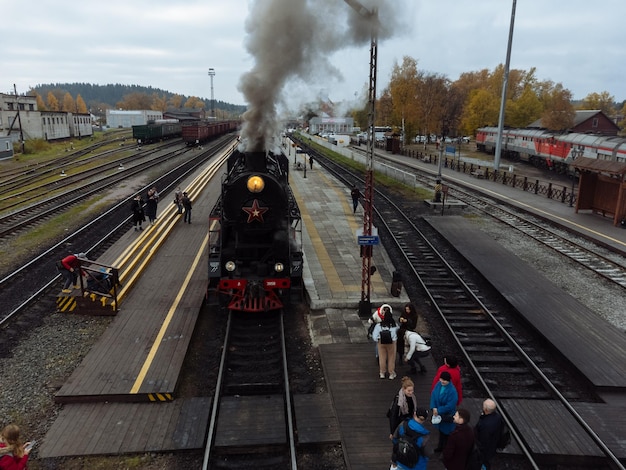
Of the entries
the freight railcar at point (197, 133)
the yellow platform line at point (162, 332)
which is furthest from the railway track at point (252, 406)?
the freight railcar at point (197, 133)

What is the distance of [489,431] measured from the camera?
5602mm

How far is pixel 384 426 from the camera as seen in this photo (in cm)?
716

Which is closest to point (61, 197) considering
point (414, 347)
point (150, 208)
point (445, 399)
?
point (150, 208)

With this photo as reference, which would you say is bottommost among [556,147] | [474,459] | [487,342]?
[487,342]

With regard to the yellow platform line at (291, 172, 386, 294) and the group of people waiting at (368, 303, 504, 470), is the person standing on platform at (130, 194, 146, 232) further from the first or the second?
the group of people waiting at (368, 303, 504, 470)

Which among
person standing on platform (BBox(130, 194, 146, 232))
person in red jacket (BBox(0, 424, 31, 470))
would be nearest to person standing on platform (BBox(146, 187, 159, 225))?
person standing on platform (BBox(130, 194, 146, 232))

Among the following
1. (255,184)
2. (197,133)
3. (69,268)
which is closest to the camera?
(255,184)

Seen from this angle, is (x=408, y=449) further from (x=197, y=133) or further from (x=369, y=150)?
(x=197, y=133)

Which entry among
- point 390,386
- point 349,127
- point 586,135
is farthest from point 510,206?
point 349,127

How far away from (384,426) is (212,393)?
10.1ft

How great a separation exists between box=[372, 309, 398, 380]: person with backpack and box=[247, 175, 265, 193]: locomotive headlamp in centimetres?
382

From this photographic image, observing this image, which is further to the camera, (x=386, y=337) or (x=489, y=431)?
(x=386, y=337)

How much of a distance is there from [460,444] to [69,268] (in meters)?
9.81

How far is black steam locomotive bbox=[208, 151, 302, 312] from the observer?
10188mm
